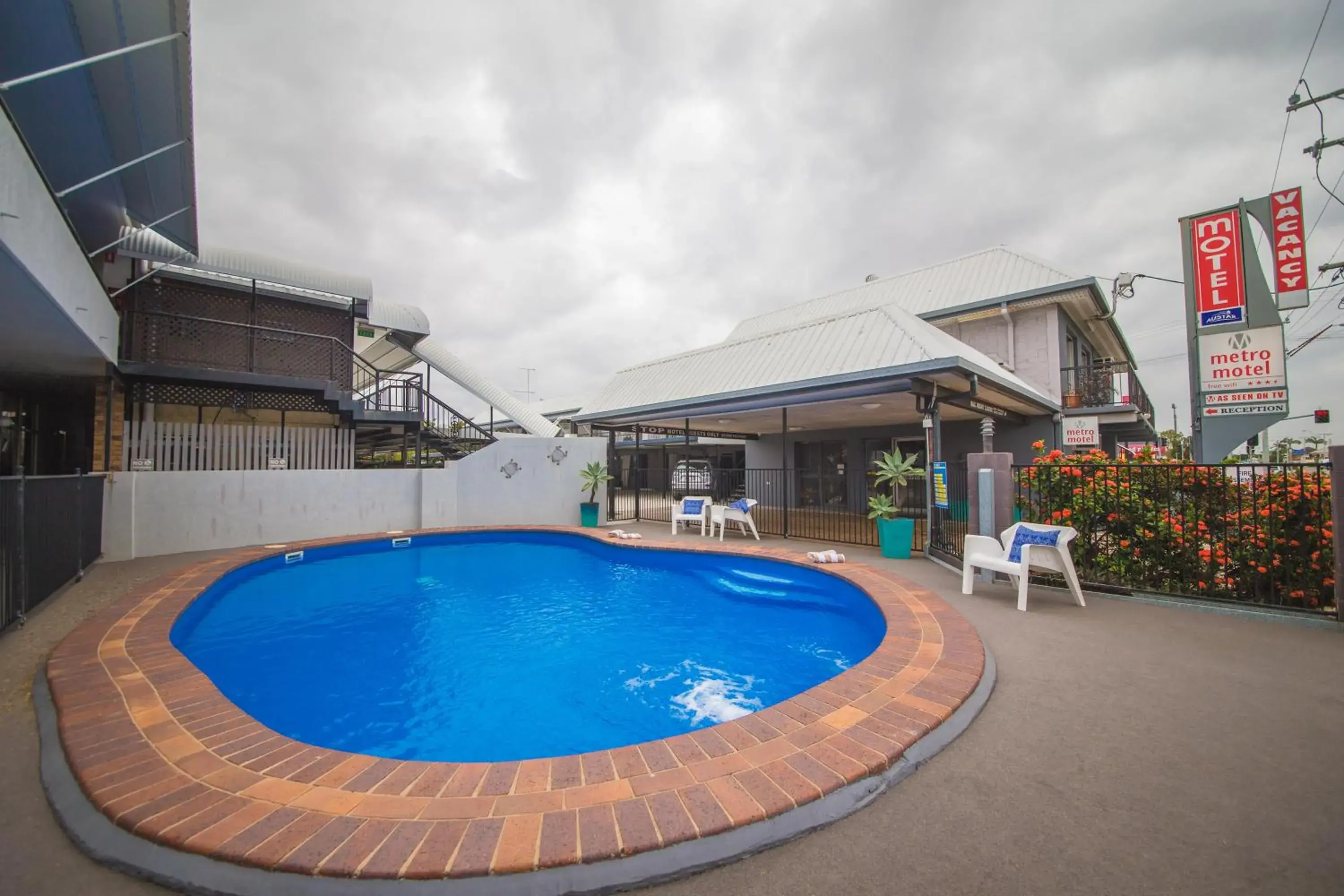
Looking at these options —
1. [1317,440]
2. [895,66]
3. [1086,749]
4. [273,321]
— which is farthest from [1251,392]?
[1317,440]

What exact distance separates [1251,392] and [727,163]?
31.3ft

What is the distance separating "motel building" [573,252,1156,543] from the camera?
805 centimetres

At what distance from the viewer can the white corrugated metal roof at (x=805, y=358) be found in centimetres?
772

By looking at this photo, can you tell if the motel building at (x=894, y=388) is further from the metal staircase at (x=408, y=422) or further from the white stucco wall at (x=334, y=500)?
the metal staircase at (x=408, y=422)

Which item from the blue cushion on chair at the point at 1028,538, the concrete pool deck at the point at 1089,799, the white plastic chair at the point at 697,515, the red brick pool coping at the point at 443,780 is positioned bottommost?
the concrete pool deck at the point at 1089,799

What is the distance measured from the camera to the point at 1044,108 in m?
7.81

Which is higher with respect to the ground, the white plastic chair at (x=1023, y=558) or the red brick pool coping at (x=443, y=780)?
the white plastic chair at (x=1023, y=558)

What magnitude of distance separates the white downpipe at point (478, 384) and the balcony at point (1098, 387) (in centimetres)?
1368

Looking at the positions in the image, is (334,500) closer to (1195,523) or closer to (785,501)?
(785,501)

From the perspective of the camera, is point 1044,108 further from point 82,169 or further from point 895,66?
point 82,169

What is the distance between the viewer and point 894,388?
752 cm

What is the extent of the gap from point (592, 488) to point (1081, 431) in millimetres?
12222

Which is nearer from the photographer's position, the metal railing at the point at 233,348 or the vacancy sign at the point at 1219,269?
the vacancy sign at the point at 1219,269

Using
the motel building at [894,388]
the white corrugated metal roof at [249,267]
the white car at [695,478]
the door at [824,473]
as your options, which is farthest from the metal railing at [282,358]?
the door at [824,473]
